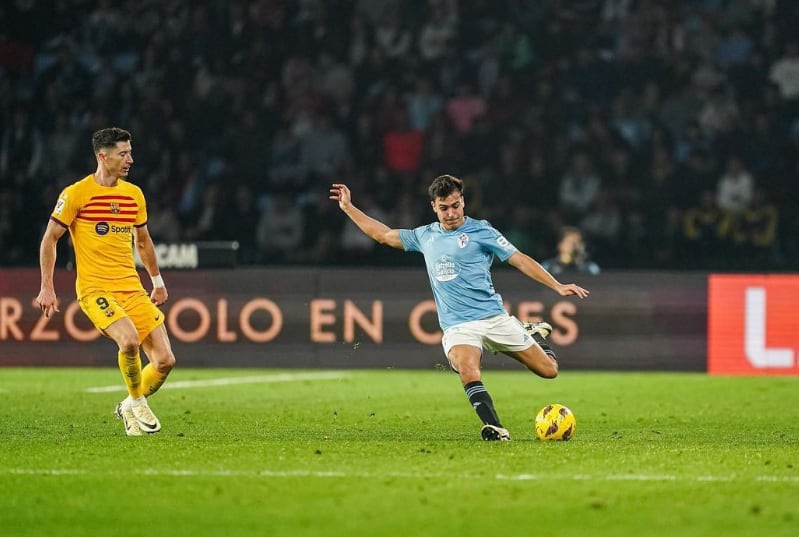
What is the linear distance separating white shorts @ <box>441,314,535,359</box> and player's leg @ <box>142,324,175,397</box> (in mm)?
2049

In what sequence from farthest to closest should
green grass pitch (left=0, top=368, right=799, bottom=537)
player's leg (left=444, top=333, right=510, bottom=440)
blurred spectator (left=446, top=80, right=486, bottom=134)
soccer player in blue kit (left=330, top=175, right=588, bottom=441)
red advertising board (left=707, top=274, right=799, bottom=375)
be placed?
blurred spectator (left=446, top=80, right=486, bottom=134)
red advertising board (left=707, top=274, right=799, bottom=375)
soccer player in blue kit (left=330, top=175, right=588, bottom=441)
player's leg (left=444, top=333, right=510, bottom=440)
green grass pitch (left=0, top=368, right=799, bottom=537)

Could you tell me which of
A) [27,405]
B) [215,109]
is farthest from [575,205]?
[27,405]

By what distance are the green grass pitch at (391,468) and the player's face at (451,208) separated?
157cm

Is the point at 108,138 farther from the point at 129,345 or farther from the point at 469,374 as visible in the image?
the point at 469,374

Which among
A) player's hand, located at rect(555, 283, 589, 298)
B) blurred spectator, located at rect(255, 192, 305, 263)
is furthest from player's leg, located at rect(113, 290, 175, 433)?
blurred spectator, located at rect(255, 192, 305, 263)

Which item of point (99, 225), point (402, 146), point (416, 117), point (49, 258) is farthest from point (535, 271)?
point (416, 117)

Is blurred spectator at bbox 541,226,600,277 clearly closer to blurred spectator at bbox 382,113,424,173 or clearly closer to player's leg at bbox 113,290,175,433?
blurred spectator at bbox 382,113,424,173

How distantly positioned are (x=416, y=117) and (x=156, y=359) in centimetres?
1216

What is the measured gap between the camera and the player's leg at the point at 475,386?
1029cm

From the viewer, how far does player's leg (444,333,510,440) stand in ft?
33.8

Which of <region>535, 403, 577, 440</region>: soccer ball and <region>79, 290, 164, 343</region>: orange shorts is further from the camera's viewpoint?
<region>79, 290, 164, 343</region>: orange shorts

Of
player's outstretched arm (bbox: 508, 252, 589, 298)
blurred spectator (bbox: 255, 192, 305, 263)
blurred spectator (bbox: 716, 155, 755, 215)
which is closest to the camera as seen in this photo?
player's outstretched arm (bbox: 508, 252, 589, 298)

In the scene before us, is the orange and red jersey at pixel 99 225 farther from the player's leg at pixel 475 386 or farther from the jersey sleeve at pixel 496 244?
the jersey sleeve at pixel 496 244

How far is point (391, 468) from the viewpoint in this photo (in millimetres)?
8625
